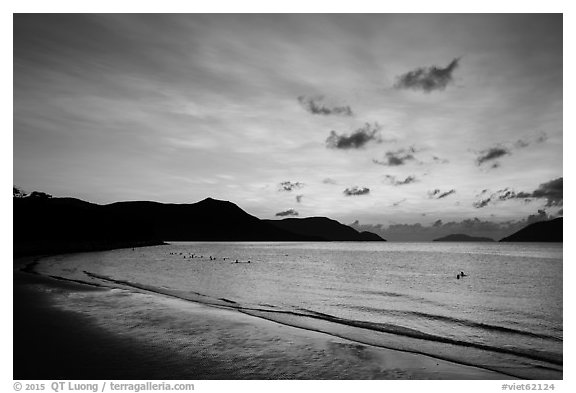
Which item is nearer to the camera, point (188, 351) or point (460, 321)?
point (188, 351)

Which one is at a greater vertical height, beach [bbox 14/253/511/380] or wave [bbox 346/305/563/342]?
beach [bbox 14/253/511/380]

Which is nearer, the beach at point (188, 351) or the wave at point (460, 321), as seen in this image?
the beach at point (188, 351)

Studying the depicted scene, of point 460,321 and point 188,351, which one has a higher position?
point 188,351

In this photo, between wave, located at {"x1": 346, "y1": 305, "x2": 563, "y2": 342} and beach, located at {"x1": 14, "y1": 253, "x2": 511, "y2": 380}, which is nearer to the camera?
beach, located at {"x1": 14, "y1": 253, "x2": 511, "y2": 380}

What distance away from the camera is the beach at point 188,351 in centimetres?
923

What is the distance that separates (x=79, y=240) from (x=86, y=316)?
12369 cm

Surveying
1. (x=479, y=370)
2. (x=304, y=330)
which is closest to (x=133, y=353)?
(x=304, y=330)

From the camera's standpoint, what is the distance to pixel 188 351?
10.9 m

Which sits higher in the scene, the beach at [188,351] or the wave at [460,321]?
the beach at [188,351]

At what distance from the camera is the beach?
923 cm
